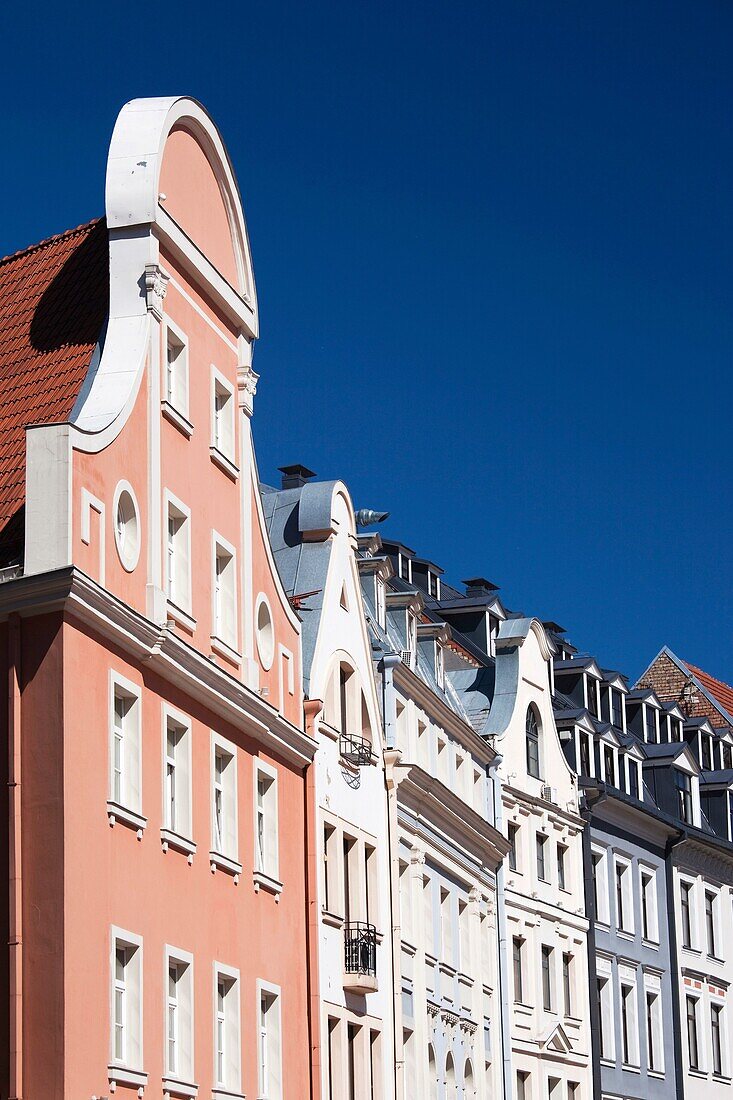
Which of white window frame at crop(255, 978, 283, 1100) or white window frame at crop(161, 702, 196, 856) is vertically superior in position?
white window frame at crop(161, 702, 196, 856)

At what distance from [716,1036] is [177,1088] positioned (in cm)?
3949

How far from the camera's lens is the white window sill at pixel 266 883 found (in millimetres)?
37531

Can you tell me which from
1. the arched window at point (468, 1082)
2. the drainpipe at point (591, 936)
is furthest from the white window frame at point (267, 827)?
the drainpipe at point (591, 936)

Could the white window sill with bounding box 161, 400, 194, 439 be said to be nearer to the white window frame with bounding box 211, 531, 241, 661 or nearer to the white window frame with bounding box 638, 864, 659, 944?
the white window frame with bounding box 211, 531, 241, 661

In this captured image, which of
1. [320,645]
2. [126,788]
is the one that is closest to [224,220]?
[320,645]

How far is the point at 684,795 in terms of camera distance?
70375mm

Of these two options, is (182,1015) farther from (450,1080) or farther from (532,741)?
(532,741)

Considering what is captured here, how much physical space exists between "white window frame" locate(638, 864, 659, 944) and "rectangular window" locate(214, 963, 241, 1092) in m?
30.8

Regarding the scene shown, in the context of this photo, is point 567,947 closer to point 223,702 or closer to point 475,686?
point 475,686

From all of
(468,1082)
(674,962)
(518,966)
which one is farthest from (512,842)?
(674,962)

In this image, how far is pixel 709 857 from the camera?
70.4 m

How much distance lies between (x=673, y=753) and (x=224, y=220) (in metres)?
34.9

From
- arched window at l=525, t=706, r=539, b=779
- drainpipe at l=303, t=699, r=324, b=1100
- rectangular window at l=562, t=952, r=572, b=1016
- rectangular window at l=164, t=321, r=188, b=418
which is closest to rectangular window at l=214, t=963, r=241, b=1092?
drainpipe at l=303, t=699, r=324, b=1100

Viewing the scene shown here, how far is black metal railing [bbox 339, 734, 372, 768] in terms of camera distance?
43.8 meters
